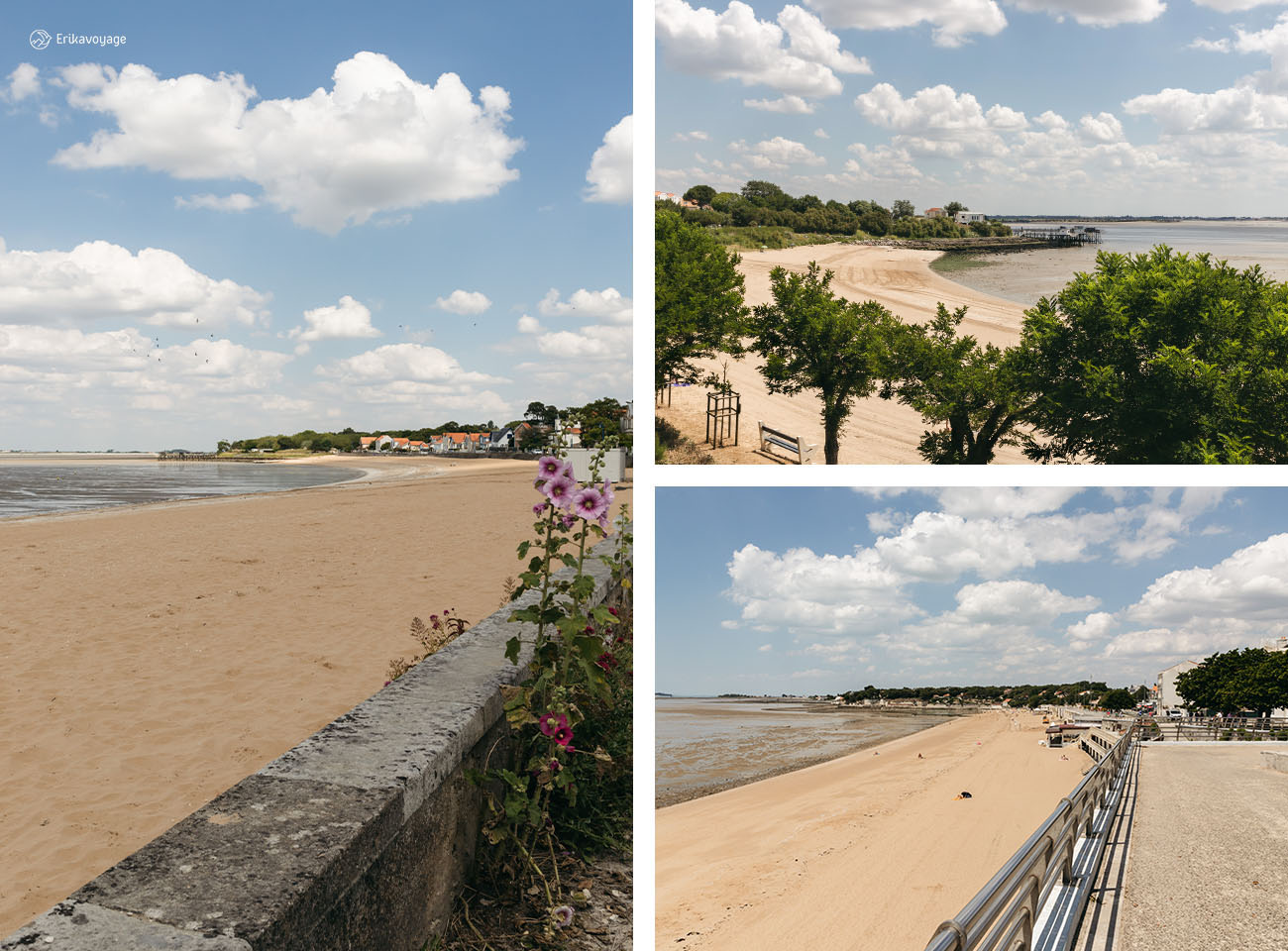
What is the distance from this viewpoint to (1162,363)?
703 cm

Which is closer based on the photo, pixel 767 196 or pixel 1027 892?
pixel 1027 892

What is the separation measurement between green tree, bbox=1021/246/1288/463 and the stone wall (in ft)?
20.4

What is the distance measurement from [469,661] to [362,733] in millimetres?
786

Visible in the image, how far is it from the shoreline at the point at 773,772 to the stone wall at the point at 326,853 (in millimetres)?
596

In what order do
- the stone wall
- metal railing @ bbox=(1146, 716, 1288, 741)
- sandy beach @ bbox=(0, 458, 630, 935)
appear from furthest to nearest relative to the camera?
1. metal railing @ bbox=(1146, 716, 1288, 741)
2. sandy beach @ bbox=(0, 458, 630, 935)
3. the stone wall

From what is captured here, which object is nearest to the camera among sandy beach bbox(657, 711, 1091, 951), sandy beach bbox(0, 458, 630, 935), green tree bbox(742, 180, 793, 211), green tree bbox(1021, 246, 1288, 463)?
sandy beach bbox(657, 711, 1091, 951)

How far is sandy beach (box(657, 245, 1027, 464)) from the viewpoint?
25.7ft

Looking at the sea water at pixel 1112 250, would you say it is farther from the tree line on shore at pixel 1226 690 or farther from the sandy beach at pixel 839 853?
the tree line on shore at pixel 1226 690

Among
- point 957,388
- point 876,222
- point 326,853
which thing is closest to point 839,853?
point 957,388

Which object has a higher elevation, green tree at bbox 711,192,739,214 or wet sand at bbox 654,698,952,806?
green tree at bbox 711,192,739,214

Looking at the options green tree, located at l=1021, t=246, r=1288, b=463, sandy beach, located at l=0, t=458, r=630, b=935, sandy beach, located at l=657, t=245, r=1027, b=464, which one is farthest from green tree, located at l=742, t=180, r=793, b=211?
sandy beach, located at l=0, t=458, r=630, b=935

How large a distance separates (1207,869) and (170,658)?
30.4ft

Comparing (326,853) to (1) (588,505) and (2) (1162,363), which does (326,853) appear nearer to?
(1) (588,505)

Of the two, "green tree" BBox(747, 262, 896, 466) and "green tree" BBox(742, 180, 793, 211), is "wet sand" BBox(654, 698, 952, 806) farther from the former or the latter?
"green tree" BBox(742, 180, 793, 211)
